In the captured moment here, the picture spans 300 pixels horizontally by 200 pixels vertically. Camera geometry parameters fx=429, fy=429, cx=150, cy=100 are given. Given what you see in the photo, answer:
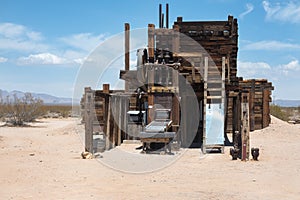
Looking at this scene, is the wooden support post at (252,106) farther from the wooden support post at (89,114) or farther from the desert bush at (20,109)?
the desert bush at (20,109)

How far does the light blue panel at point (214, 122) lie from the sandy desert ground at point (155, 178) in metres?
0.92

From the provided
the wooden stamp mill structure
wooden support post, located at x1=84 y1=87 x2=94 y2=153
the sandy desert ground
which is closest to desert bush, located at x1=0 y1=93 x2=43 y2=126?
the wooden stamp mill structure

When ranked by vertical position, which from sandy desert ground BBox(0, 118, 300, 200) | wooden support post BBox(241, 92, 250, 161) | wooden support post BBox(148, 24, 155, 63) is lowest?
sandy desert ground BBox(0, 118, 300, 200)

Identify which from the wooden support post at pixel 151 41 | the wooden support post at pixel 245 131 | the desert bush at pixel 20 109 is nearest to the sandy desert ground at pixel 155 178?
the wooden support post at pixel 245 131

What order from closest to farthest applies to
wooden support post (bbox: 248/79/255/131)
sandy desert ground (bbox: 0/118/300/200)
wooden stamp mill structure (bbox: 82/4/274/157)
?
sandy desert ground (bbox: 0/118/300/200)
wooden stamp mill structure (bbox: 82/4/274/157)
wooden support post (bbox: 248/79/255/131)

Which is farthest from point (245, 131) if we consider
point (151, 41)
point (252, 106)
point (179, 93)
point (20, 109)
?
point (20, 109)

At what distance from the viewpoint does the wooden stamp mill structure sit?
15.6m

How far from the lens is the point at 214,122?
54.3 ft

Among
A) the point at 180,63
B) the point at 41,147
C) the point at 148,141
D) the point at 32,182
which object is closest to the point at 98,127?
the point at 41,147

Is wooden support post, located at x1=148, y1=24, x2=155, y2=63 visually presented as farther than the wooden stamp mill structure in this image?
Yes

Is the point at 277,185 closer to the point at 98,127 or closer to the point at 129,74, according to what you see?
the point at 129,74

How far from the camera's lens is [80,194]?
8336mm

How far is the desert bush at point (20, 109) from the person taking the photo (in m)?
33.1

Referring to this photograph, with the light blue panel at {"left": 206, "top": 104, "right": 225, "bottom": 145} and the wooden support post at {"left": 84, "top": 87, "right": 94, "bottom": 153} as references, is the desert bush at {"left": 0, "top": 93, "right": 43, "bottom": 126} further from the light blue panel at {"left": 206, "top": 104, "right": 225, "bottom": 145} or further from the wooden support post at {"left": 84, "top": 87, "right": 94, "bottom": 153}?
the light blue panel at {"left": 206, "top": 104, "right": 225, "bottom": 145}
